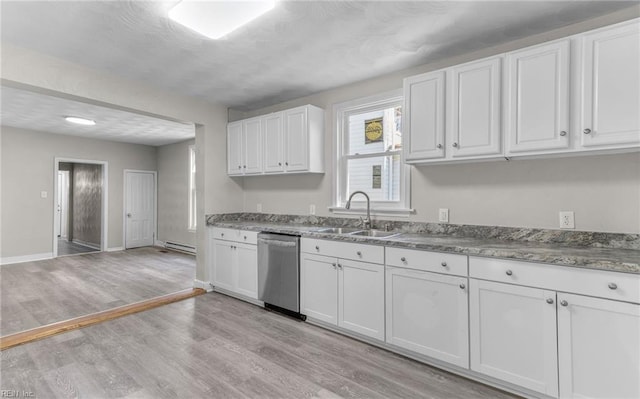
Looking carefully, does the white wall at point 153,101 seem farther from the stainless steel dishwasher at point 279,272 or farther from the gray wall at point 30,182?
the gray wall at point 30,182

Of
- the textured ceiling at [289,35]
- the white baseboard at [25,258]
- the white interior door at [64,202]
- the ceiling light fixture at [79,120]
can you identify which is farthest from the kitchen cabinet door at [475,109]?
the white interior door at [64,202]

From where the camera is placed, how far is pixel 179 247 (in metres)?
7.14

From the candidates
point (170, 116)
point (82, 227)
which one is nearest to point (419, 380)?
point (170, 116)

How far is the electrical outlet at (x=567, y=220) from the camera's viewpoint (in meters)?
2.30

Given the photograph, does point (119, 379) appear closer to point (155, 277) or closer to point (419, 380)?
point (419, 380)

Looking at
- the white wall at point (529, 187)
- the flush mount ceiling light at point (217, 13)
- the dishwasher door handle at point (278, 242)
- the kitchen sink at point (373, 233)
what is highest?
the flush mount ceiling light at point (217, 13)

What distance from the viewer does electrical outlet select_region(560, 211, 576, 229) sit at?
2.30 metres

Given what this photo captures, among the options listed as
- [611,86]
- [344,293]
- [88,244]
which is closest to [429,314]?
[344,293]

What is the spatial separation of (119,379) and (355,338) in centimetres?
177

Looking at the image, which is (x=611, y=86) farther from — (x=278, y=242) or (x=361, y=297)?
(x=278, y=242)

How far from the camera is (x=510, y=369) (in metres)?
1.99

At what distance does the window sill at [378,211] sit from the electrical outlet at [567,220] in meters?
1.13

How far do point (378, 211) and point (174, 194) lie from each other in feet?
18.3

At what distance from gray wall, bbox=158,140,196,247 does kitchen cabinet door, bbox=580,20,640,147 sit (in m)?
6.51
